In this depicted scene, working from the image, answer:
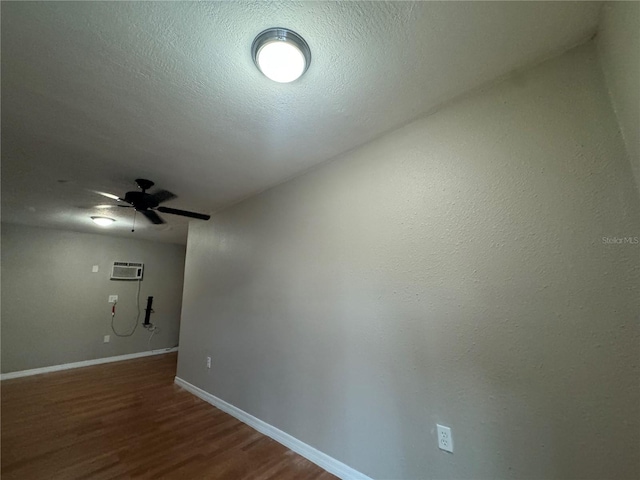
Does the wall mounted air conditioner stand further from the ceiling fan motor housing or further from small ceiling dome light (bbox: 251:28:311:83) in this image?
small ceiling dome light (bbox: 251:28:311:83)

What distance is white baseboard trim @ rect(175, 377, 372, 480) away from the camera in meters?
1.66

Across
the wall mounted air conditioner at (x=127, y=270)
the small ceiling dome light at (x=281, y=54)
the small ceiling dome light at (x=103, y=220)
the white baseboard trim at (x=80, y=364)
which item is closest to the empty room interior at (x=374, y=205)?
the small ceiling dome light at (x=281, y=54)

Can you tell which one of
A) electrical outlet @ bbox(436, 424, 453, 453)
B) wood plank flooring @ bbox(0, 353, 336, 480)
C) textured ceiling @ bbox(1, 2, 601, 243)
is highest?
textured ceiling @ bbox(1, 2, 601, 243)

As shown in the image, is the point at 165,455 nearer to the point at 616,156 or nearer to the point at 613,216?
the point at 613,216

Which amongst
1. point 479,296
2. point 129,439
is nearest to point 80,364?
point 129,439

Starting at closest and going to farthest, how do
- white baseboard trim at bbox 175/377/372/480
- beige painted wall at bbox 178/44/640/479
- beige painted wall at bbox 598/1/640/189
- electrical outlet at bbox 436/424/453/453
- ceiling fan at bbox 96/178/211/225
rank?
beige painted wall at bbox 598/1/640/189 < beige painted wall at bbox 178/44/640/479 < electrical outlet at bbox 436/424/453/453 < white baseboard trim at bbox 175/377/372/480 < ceiling fan at bbox 96/178/211/225

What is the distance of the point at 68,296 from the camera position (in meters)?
4.22

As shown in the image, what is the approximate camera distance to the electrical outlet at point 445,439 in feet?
4.15

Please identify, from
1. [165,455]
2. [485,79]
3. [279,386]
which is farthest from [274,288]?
[485,79]

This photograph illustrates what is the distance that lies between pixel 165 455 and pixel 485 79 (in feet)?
10.7

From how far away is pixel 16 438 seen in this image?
212cm

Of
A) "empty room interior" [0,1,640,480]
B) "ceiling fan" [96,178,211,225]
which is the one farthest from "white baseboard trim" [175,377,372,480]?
"ceiling fan" [96,178,211,225]

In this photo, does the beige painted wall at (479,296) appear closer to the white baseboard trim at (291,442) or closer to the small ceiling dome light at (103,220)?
the white baseboard trim at (291,442)

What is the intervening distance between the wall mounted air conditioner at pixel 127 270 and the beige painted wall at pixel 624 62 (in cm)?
627
